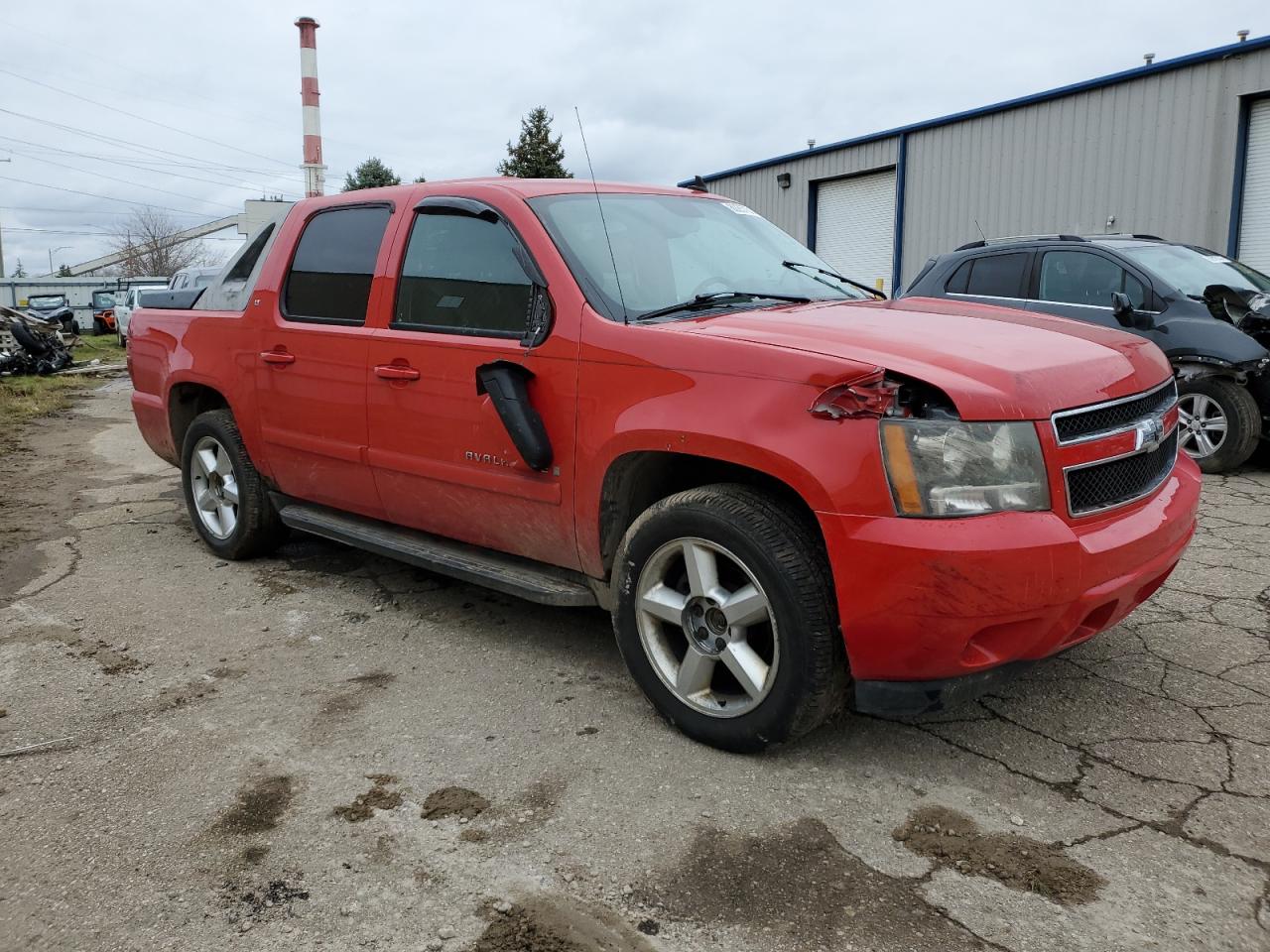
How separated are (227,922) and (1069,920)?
1.89 m

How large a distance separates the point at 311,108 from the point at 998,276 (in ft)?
120

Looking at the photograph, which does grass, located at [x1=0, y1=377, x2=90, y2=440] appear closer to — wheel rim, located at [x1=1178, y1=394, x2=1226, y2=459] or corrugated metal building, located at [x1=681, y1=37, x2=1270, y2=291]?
wheel rim, located at [x1=1178, y1=394, x2=1226, y2=459]

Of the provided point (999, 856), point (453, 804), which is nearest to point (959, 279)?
point (999, 856)

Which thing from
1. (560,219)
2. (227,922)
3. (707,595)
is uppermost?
(560,219)

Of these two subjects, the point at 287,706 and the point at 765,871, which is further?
the point at 287,706

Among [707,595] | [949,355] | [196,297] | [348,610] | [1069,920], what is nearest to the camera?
[1069,920]

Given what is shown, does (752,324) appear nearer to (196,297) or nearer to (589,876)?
(589,876)

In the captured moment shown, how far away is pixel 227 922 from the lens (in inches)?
89.0

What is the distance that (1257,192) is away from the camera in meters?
12.4

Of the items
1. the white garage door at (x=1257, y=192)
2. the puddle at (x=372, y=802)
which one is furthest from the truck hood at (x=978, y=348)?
the white garage door at (x=1257, y=192)

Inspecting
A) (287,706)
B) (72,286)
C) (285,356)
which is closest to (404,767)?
(287,706)

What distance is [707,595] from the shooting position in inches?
116

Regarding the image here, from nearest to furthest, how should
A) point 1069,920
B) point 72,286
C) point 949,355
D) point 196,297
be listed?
point 1069,920 → point 949,355 → point 196,297 → point 72,286

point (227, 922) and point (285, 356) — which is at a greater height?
point (285, 356)
